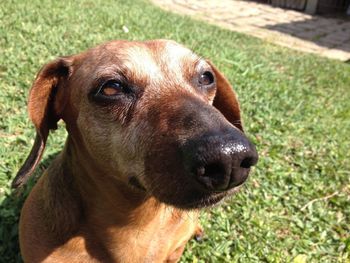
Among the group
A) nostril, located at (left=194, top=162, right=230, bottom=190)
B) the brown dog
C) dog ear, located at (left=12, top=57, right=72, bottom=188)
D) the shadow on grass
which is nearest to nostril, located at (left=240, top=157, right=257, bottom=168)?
nostril, located at (left=194, top=162, right=230, bottom=190)

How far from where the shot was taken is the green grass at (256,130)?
4.04 metres

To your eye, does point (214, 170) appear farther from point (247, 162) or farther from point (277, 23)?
point (277, 23)

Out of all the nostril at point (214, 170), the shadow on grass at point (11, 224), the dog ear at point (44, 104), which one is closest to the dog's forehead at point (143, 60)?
the dog ear at point (44, 104)

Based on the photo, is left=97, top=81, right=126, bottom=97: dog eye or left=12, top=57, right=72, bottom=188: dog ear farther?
left=12, top=57, right=72, bottom=188: dog ear

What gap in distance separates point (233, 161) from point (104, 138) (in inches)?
41.6

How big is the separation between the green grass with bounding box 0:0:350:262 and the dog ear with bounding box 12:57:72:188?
0.98m

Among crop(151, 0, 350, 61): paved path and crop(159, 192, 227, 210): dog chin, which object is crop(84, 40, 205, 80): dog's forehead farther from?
crop(151, 0, 350, 61): paved path

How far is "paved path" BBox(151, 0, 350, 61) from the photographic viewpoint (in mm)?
13461

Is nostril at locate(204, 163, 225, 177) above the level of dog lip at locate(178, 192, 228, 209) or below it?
above

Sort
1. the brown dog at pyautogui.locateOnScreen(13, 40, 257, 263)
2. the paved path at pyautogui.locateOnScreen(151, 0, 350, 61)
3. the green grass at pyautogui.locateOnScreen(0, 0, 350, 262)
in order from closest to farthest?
1. the brown dog at pyautogui.locateOnScreen(13, 40, 257, 263)
2. the green grass at pyautogui.locateOnScreen(0, 0, 350, 262)
3. the paved path at pyautogui.locateOnScreen(151, 0, 350, 61)

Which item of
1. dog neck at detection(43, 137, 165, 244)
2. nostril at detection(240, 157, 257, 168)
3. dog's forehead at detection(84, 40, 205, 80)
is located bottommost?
dog neck at detection(43, 137, 165, 244)

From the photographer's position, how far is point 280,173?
16.3ft

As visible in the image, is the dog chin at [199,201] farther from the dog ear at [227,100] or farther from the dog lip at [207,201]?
the dog ear at [227,100]

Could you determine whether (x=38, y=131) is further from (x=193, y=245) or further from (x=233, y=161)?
(x=193, y=245)
